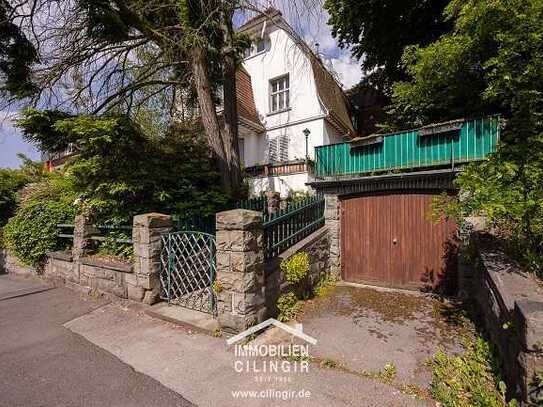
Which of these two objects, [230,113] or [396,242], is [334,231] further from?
[230,113]

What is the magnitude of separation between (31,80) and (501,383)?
33.6 ft

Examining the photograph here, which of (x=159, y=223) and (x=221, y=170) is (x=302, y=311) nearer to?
(x=159, y=223)

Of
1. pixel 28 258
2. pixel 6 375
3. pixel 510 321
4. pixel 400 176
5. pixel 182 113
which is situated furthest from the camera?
pixel 182 113

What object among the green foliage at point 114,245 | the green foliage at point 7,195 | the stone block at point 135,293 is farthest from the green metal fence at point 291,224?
the green foliage at point 7,195

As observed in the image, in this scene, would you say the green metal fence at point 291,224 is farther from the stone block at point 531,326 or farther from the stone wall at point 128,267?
the stone block at point 531,326

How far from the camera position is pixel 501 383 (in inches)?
102

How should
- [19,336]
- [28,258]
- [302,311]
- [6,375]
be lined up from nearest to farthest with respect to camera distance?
[6,375] → [19,336] → [302,311] → [28,258]

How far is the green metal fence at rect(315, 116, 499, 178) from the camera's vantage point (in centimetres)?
548

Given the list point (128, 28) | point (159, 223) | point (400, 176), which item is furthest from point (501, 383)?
point (128, 28)

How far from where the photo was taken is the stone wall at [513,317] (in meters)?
2.01

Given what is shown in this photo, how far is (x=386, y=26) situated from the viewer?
10.2m

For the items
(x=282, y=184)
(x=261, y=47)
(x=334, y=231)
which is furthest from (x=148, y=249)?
(x=261, y=47)

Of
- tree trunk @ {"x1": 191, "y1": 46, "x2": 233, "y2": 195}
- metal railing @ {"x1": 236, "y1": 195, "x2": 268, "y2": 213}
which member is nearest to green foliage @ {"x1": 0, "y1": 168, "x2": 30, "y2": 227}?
tree trunk @ {"x1": 191, "y1": 46, "x2": 233, "y2": 195}

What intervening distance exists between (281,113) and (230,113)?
22.9 feet
